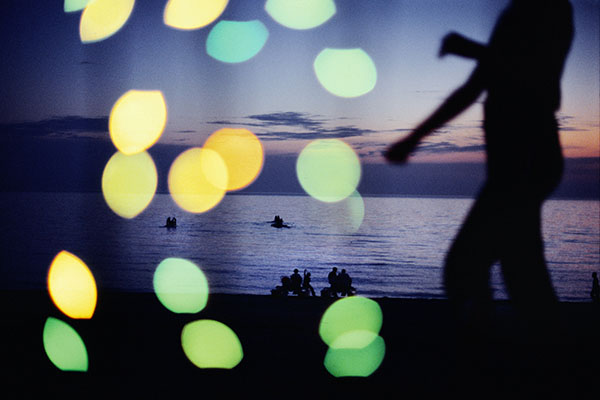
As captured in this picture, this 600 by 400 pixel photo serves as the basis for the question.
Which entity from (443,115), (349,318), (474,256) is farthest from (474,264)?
(349,318)

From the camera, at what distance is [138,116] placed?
30.9 meters

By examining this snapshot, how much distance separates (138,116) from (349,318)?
30108 mm

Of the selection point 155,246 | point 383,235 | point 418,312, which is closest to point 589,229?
point 383,235

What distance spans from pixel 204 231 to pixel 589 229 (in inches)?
2133

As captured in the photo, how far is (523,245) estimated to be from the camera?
5.57ft

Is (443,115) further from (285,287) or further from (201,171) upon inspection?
(201,171)

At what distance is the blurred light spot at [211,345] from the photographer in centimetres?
234

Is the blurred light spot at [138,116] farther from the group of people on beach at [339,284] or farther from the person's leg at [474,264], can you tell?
the person's leg at [474,264]

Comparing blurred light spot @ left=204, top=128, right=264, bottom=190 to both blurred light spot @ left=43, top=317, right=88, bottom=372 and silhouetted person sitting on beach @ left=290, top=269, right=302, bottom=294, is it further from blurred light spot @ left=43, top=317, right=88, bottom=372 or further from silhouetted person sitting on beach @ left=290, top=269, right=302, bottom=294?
blurred light spot @ left=43, top=317, right=88, bottom=372

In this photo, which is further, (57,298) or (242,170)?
(242,170)

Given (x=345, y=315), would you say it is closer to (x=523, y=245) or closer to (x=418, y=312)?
(x=418, y=312)

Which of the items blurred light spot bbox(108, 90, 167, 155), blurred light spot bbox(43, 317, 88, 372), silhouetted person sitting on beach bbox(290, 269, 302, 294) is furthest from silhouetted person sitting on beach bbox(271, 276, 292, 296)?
blurred light spot bbox(108, 90, 167, 155)

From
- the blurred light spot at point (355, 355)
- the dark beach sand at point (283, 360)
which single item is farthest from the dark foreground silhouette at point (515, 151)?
the blurred light spot at point (355, 355)

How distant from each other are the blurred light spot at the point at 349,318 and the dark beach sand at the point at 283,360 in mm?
73
